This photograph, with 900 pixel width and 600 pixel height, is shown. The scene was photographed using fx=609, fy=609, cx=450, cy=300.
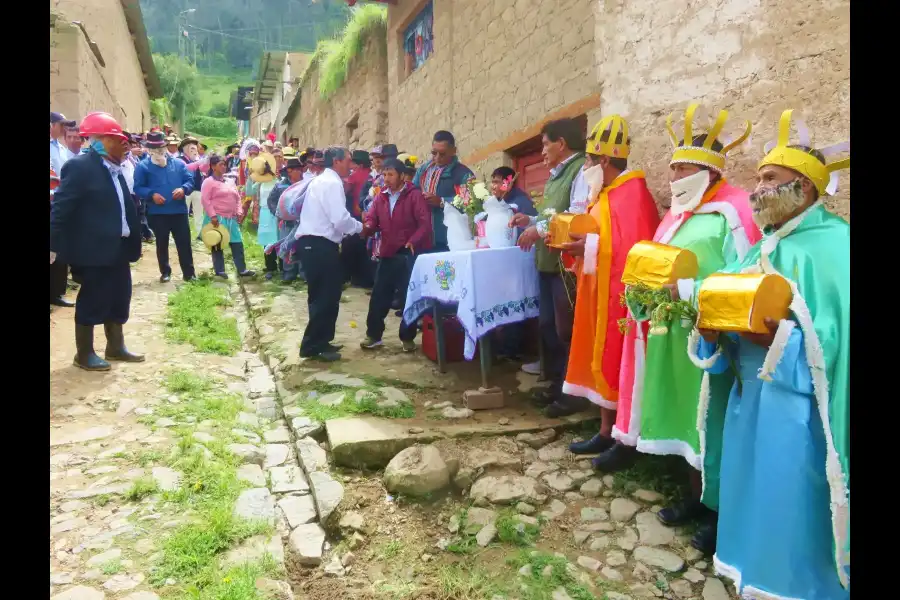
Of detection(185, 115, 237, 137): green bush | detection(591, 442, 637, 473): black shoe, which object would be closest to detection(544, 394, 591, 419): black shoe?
detection(591, 442, 637, 473): black shoe

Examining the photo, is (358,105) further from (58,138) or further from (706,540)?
(706,540)

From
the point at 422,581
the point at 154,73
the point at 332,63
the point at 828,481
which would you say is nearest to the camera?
the point at 828,481

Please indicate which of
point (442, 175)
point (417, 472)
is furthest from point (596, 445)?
point (442, 175)

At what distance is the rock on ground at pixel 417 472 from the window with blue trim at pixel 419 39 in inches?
271

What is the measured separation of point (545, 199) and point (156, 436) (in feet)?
10.0

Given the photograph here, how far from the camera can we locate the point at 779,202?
223cm

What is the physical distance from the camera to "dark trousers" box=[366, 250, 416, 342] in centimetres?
574

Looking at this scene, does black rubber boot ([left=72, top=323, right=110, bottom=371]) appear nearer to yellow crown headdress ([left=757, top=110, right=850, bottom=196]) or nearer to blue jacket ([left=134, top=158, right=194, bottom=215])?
blue jacket ([left=134, top=158, right=194, bottom=215])

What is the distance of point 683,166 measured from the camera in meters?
2.95

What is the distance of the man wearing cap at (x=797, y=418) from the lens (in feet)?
6.52
